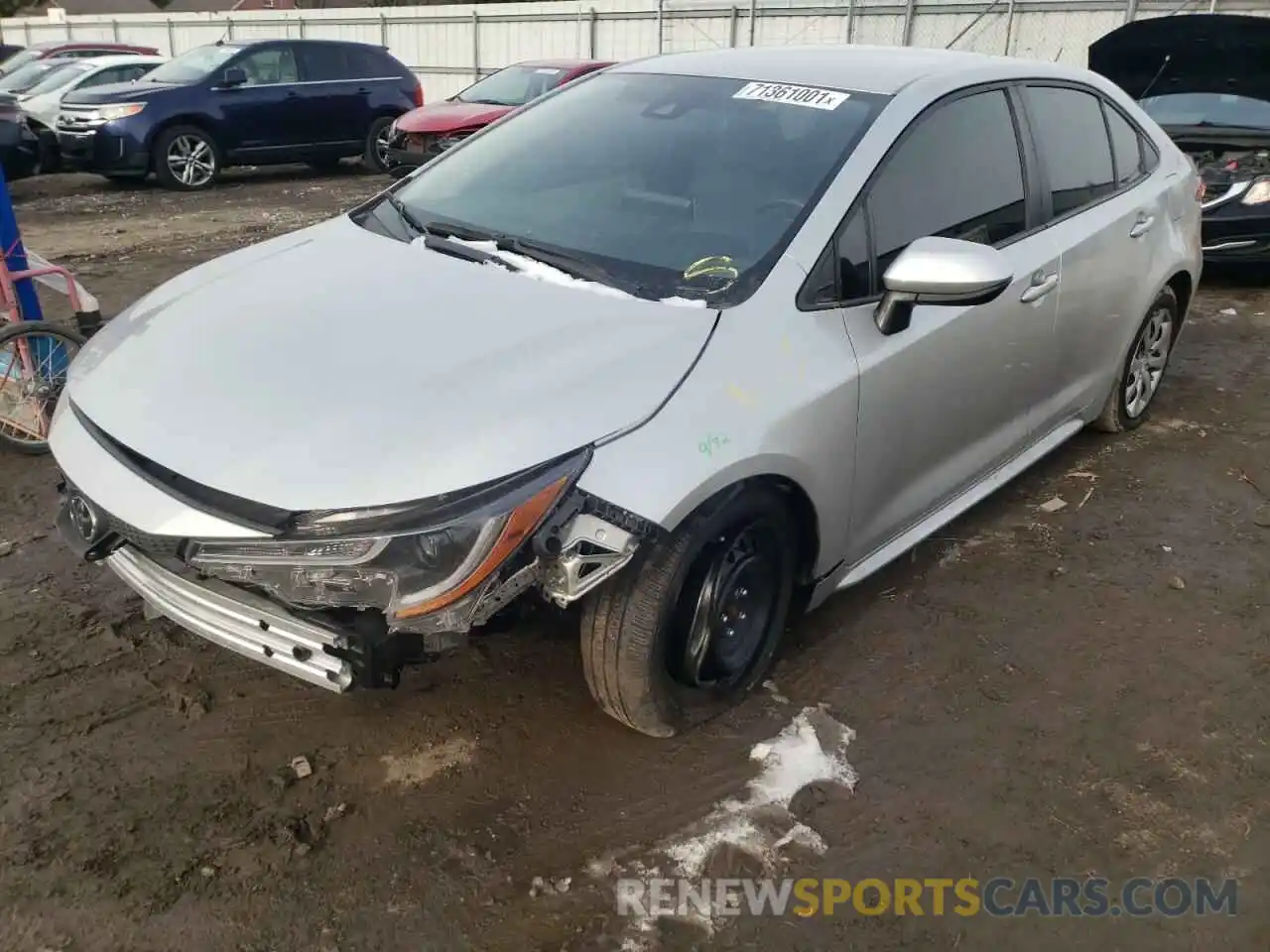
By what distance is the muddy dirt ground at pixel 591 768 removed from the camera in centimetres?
229

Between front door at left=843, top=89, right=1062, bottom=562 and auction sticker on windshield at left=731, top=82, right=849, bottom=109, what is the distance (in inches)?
10.6

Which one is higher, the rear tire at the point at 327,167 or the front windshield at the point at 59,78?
the front windshield at the point at 59,78

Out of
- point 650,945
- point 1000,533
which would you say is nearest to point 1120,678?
point 1000,533

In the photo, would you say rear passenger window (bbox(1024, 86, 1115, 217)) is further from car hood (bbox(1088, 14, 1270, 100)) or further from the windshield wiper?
car hood (bbox(1088, 14, 1270, 100))

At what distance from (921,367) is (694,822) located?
1.44 metres

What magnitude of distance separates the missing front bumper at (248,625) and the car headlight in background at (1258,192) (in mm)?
7389

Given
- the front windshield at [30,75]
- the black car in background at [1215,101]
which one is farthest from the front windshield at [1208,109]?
the front windshield at [30,75]

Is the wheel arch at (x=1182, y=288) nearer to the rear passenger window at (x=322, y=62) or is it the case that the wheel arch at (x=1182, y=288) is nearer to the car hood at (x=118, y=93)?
the car hood at (x=118, y=93)

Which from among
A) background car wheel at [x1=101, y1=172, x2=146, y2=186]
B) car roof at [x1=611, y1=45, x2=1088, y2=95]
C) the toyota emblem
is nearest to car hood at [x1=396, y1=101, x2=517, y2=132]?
background car wheel at [x1=101, y1=172, x2=146, y2=186]

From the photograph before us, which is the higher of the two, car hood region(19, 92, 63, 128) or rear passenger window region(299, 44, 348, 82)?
rear passenger window region(299, 44, 348, 82)

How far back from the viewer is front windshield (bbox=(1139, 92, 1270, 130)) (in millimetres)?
7473

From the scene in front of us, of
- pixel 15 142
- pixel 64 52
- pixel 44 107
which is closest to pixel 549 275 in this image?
pixel 15 142

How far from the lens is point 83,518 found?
253cm

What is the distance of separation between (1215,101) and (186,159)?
10.4 m
